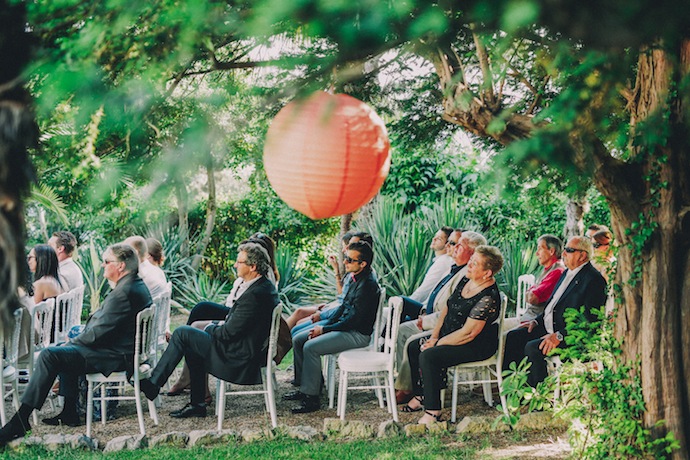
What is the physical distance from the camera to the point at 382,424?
243 inches

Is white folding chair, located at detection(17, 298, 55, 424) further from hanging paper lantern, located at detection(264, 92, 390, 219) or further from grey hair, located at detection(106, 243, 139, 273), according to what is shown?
hanging paper lantern, located at detection(264, 92, 390, 219)

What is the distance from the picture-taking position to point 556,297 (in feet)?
21.8

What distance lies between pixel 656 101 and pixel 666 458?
213 centimetres

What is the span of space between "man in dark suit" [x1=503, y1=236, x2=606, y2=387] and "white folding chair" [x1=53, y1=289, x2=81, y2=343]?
149 inches

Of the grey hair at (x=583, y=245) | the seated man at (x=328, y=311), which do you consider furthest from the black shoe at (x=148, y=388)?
the grey hair at (x=583, y=245)

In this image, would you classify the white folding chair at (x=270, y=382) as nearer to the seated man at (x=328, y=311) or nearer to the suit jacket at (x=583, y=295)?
the seated man at (x=328, y=311)

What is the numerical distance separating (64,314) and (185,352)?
1.14m

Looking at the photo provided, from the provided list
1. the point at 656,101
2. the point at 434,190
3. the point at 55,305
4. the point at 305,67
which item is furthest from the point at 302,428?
the point at 434,190

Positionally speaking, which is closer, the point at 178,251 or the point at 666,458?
the point at 666,458

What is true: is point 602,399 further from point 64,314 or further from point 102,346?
point 64,314

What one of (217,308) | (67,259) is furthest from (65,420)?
(217,308)

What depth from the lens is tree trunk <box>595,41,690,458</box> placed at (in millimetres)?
4832

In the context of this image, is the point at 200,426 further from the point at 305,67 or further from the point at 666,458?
the point at 305,67

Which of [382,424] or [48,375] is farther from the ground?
[48,375]
